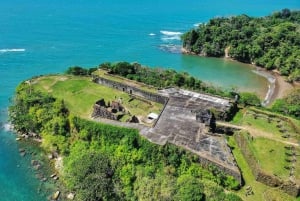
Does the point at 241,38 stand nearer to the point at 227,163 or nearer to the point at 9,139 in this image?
the point at 227,163

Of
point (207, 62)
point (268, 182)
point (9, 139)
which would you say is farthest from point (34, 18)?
point (268, 182)

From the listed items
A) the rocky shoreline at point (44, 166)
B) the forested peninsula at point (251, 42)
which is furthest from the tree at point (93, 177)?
the forested peninsula at point (251, 42)

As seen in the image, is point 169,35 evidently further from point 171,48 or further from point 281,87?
point 281,87

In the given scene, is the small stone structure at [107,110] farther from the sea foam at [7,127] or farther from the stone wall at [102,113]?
the sea foam at [7,127]

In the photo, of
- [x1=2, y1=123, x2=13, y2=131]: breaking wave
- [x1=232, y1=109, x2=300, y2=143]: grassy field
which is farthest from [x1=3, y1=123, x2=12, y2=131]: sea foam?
[x1=232, y1=109, x2=300, y2=143]: grassy field

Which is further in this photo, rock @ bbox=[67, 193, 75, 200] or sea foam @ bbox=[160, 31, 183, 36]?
sea foam @ bbox=[160, 31, 183, 36]

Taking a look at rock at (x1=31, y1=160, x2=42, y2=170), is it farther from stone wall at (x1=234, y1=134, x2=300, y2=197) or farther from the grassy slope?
stone wall at (x1=234, y1=134, x2=300, y2=197)

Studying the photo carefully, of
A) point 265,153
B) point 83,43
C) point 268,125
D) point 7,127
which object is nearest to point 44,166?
point 7,127
